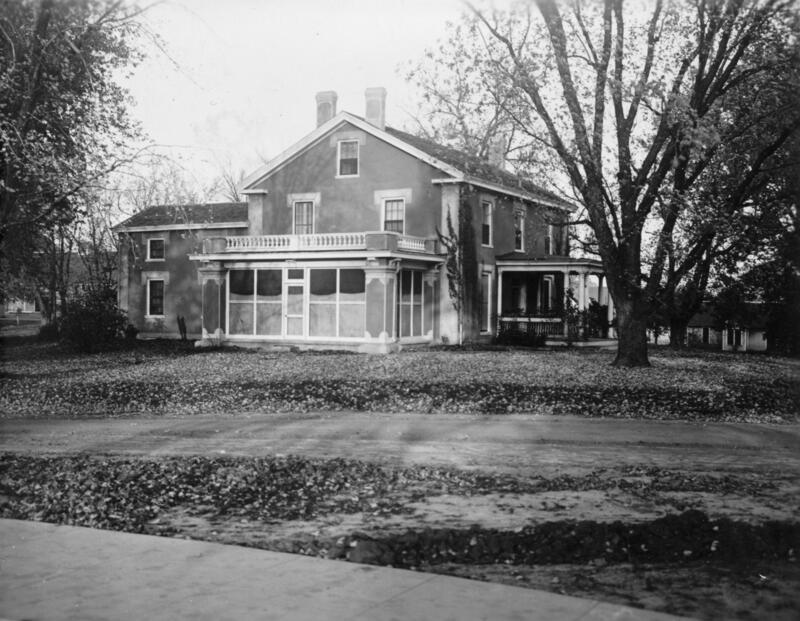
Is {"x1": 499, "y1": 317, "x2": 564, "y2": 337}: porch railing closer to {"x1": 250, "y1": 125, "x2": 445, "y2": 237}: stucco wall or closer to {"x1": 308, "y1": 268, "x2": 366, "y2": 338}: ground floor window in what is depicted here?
{"x1": 250, "y1": 125, "x2": 445, "y2": 237}: stucco wall

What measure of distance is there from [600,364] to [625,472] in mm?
13922

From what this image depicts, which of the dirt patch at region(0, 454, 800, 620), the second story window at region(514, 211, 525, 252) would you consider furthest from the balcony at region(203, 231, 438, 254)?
the dirt patch at region(0, 454, 800, 620)

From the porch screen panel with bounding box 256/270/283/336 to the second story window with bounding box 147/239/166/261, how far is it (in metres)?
8.41

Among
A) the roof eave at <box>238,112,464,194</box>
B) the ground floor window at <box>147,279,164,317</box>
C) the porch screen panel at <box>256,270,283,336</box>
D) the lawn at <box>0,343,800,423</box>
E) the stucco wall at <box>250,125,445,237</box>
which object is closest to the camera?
the lawn at <box>0,343,800,423</box>

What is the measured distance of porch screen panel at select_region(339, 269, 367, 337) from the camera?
29906 mm

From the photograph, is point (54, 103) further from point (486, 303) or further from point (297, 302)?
point (486, 303)

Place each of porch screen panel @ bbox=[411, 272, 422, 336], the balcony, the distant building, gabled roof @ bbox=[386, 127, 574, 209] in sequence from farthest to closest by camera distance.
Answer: the distant building
porch screen panel @ bbox=[411, 272, 422, 336]
the balcony
gabled roof @ bbox=[386, 127, 574, 209]

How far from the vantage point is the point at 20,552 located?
6.53 metres

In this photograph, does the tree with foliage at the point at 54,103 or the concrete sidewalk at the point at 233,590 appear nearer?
the concrete sidewalk at the point at 233,590

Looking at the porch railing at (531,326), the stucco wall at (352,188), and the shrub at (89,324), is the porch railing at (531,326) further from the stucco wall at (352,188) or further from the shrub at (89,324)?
the shrub at (89,324)

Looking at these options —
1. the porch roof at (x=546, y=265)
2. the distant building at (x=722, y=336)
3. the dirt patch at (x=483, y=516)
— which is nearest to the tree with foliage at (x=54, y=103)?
the dirt patch at (x=483, y=516)

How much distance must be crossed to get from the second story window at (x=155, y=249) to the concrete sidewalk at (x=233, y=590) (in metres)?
32.9

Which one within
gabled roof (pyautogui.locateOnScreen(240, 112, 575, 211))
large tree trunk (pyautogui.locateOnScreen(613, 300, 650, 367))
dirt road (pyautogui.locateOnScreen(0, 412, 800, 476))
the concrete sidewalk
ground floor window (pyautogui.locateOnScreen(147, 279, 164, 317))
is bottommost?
the concrete sidewalk

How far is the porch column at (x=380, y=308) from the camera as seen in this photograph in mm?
28781
